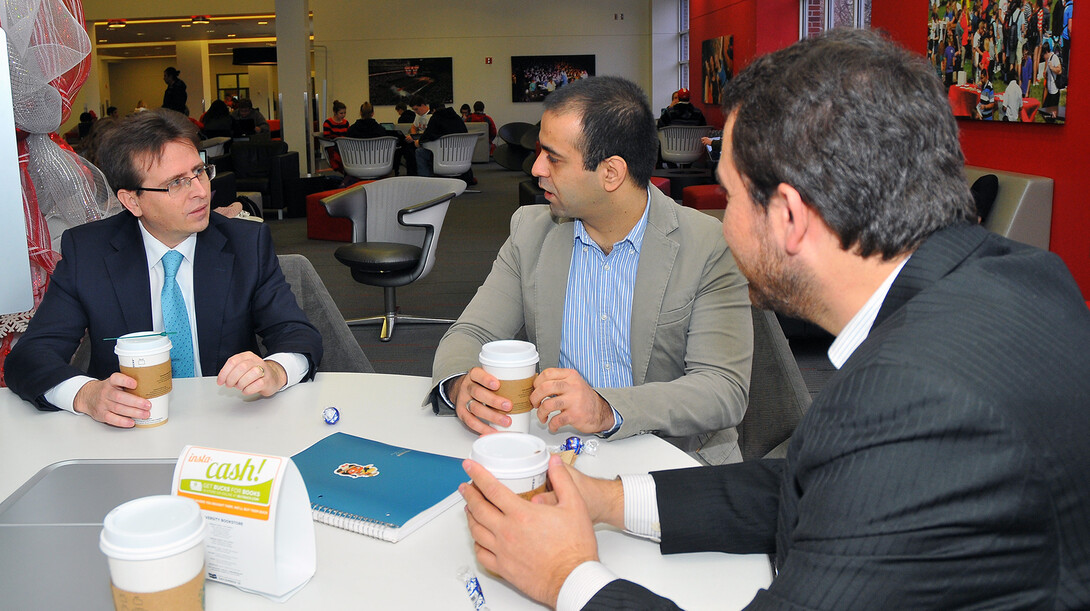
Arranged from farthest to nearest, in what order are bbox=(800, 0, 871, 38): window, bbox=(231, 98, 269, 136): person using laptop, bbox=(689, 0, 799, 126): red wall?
bbox=(231, 98, 269, 136): person using laptop → bbox=(689, 0, 799, 126): red wall → bbox=(800, 0, 871, 38): window

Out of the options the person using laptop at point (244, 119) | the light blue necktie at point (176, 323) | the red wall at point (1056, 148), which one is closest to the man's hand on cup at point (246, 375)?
the light blue necktie at point (176, 323)

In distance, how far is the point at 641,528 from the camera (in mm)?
1163

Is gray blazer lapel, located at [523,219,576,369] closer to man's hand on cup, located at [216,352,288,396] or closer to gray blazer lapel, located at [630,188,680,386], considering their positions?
gray blazer lapel, located at [630,188,680,386]

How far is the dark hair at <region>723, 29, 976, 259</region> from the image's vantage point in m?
0.91

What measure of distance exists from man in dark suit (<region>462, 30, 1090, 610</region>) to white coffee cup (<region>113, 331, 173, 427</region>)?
2.52 ft

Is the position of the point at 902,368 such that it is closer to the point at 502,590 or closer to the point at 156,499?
the point at 502,590

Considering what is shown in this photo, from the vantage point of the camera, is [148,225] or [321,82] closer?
[148,225]

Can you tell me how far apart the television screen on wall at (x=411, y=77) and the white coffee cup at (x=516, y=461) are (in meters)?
17.6

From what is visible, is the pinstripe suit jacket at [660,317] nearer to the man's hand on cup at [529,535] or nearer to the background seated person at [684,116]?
the man's hand on cup at [529,535]

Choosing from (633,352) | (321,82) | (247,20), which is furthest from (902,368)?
(247,20)

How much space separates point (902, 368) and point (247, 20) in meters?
20.7

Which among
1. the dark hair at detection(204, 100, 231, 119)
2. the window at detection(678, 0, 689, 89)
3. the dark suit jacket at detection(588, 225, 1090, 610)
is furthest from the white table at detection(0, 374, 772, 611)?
the window at detection(678, 0, 689, 89)

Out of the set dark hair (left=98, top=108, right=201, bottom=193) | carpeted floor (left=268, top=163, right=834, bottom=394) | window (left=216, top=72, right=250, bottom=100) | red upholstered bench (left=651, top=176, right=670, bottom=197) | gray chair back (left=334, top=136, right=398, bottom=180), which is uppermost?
window (left=216, top=72, right=250, bottom=100)

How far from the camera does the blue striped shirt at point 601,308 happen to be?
2020 mm
